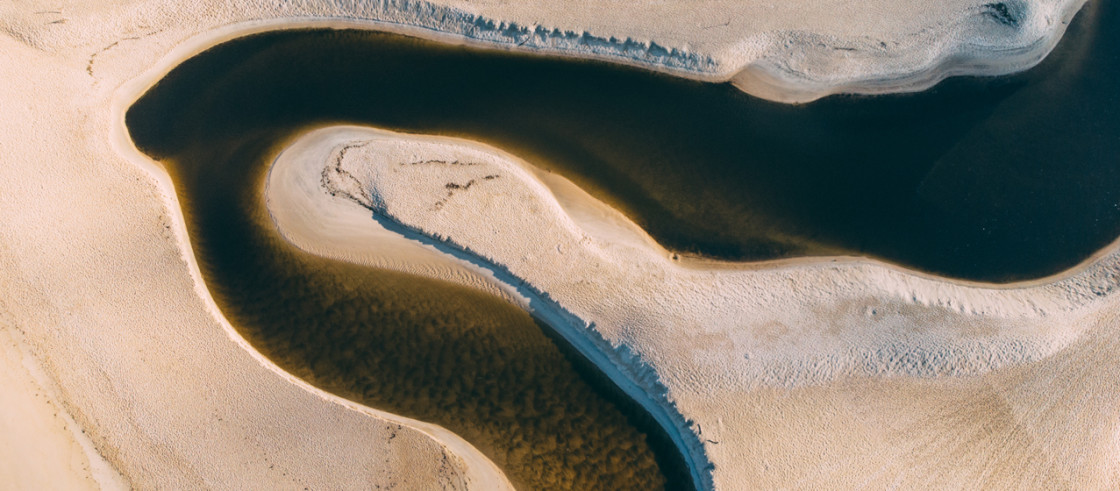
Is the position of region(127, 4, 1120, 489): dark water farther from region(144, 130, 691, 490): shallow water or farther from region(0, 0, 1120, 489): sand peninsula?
region(0, 0, 1120, 489): sand peninsula

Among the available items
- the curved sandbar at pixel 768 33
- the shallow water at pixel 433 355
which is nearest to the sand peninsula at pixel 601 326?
the curved sandbar at pixel 768 33

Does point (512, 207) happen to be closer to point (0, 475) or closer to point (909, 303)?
point (909, 303)

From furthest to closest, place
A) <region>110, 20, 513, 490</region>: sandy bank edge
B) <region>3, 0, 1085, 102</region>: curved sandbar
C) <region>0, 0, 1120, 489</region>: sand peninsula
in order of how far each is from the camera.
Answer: <region>3, 0, 1085, 102</region>: curved sandbar < <region>110, 20, 513, 490</region>: sandy bank edge < <region>0, 0, 1120, 489</region>: sand peninsula

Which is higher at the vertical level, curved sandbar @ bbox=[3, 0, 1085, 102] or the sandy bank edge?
curved sandbar @ bbox=[3, 0, 1085, 102]

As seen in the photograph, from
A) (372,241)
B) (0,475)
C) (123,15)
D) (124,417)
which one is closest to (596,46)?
(372,241)

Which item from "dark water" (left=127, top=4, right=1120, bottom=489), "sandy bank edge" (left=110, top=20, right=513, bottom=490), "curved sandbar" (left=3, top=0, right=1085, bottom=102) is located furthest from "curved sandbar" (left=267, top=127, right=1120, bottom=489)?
"curved sandbar" (left=3, top=0, right=1085, bottom=102)

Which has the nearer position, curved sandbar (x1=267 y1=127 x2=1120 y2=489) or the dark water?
curved sandbar (x1=267 y1=127 x2=1120 y2=489)

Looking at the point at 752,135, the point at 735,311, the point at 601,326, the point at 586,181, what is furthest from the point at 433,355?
the point at 752,135

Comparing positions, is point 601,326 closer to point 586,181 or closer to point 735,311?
point 735,311
